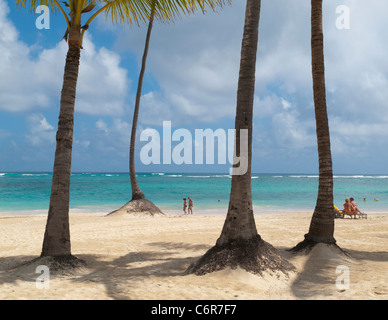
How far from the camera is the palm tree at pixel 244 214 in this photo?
6.50m

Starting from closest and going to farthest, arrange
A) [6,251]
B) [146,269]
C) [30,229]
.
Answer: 1. [146,269]
2. [6,251]
3. [30,229]

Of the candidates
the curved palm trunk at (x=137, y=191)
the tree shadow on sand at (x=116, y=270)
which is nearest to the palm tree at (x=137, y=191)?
the curved palm trunk at (x=137, y=191)

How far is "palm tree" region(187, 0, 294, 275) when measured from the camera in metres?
6.50

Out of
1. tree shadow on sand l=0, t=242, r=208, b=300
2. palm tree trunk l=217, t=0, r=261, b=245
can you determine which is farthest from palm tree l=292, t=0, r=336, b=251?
tree shadow on sand l=0, t=242, r=208, b=300

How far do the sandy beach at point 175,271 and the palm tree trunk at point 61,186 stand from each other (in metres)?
0.58

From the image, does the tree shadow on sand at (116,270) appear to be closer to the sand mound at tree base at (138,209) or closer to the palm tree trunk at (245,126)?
the palm tree trunk at (245,126)

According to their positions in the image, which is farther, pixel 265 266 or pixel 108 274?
pixel 108 274

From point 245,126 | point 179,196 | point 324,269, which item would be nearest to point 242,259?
point 324,269

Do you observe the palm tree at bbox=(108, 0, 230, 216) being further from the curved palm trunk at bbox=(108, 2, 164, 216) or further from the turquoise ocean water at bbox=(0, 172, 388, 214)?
the turquoise ocean water at bbox=(0, 172, 388, 214)

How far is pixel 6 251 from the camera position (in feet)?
30.9
